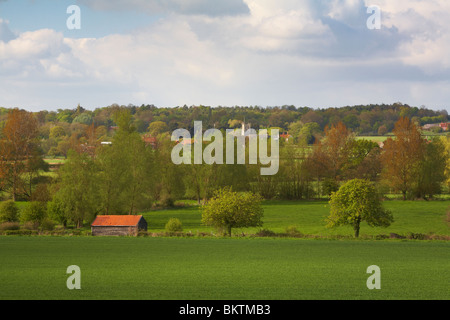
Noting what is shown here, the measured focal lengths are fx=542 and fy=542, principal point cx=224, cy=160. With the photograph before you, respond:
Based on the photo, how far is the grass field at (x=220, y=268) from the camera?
18.2m

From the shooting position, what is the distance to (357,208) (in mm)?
39594

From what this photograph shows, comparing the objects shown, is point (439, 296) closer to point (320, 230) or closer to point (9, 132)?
point (320, 230)

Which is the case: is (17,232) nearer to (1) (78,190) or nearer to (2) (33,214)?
(2) (33,214)

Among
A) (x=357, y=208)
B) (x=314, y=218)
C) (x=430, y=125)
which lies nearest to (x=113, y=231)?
(x=357, y=208)

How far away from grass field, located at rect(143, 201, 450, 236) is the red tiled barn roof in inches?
172

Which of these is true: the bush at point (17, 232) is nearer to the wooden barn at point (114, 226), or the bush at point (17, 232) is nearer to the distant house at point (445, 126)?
the wooden barn at point (114, 226)

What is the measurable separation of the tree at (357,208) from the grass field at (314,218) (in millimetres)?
6059

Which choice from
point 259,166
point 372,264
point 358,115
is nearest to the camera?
point 372,264

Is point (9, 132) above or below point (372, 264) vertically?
above

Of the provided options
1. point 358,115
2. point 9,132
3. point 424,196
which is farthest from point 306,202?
point 358,115

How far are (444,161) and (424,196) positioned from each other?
6321mm

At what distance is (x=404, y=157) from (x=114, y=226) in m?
49.0

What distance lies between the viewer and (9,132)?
68.2 meters
